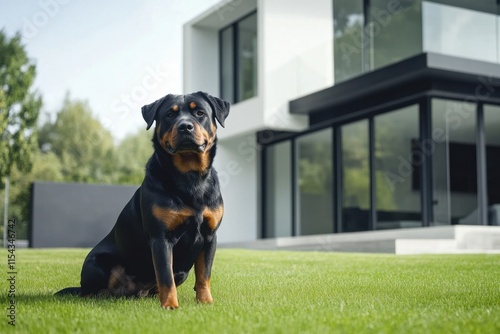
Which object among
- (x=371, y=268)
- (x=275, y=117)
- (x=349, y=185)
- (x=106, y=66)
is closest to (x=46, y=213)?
(x=275, y=117)

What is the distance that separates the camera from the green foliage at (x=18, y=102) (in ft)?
108

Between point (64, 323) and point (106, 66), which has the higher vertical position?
point (106, 66)

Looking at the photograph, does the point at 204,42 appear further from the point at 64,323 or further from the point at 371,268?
the point at 64,323

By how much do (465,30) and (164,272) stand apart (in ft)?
39.2

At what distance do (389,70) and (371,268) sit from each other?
8.06 metres

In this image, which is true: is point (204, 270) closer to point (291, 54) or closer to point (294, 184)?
point (291, 54)

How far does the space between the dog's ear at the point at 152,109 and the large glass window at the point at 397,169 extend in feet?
36.6

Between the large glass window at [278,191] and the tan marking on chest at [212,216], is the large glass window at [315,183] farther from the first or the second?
the tan marking on chest at [212,216]

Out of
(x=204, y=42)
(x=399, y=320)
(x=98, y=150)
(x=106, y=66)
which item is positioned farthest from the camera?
(x=98, y=150)

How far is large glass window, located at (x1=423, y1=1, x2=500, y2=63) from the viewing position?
14.4m

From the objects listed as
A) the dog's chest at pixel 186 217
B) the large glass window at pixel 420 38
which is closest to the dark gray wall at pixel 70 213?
the large glass window at pixel 420 38

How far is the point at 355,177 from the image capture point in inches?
685

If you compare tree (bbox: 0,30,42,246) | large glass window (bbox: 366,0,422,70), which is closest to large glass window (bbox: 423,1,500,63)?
large glass window (bbox: 366,0,422,70)

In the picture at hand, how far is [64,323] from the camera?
3.75m
